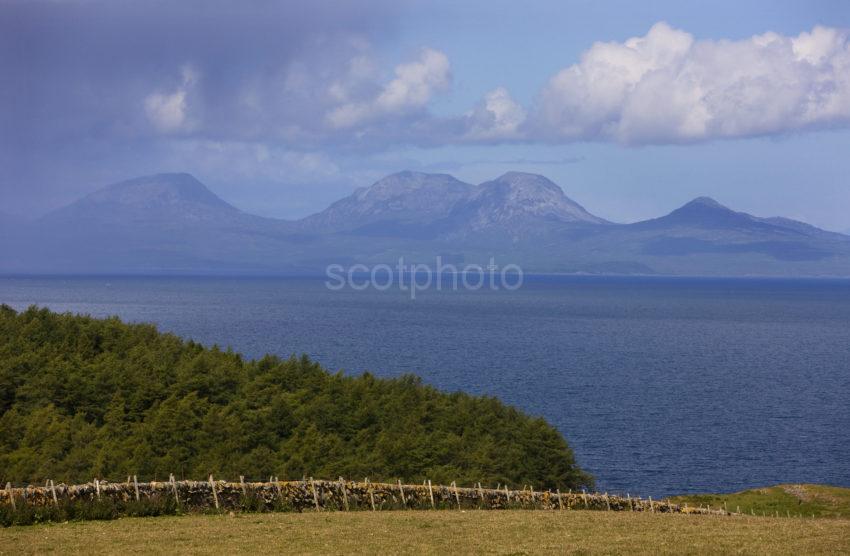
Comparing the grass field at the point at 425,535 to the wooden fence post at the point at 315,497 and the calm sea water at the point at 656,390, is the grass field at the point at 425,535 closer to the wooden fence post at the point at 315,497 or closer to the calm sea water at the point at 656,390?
the wooden fence post at the point at 315,497

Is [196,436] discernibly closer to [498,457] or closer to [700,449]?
[498,457]

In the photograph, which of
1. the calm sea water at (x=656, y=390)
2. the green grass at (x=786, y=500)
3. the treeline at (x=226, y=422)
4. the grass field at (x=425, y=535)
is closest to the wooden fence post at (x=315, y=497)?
the grass field at (x=425, y=535)

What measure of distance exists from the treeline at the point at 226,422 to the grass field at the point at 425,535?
1416 cm

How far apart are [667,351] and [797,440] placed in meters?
84.1

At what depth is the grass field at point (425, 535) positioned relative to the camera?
27.4m

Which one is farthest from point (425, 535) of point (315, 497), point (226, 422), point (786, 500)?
point (786, 500)

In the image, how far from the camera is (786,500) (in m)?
62.1

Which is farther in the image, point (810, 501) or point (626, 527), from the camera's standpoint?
point (810, 501)

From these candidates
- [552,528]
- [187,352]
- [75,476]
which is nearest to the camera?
[552,528]

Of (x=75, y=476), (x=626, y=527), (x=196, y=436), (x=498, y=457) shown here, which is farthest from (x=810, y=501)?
(x=75, y=476)

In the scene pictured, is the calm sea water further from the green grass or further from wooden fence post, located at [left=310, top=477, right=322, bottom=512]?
wooden fence post, located at [left=310, top=477, right=322, bottom=512]

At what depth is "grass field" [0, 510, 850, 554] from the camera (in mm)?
27391

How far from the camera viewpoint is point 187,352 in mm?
73812

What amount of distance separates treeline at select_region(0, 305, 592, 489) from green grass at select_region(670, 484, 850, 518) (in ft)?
30.2
